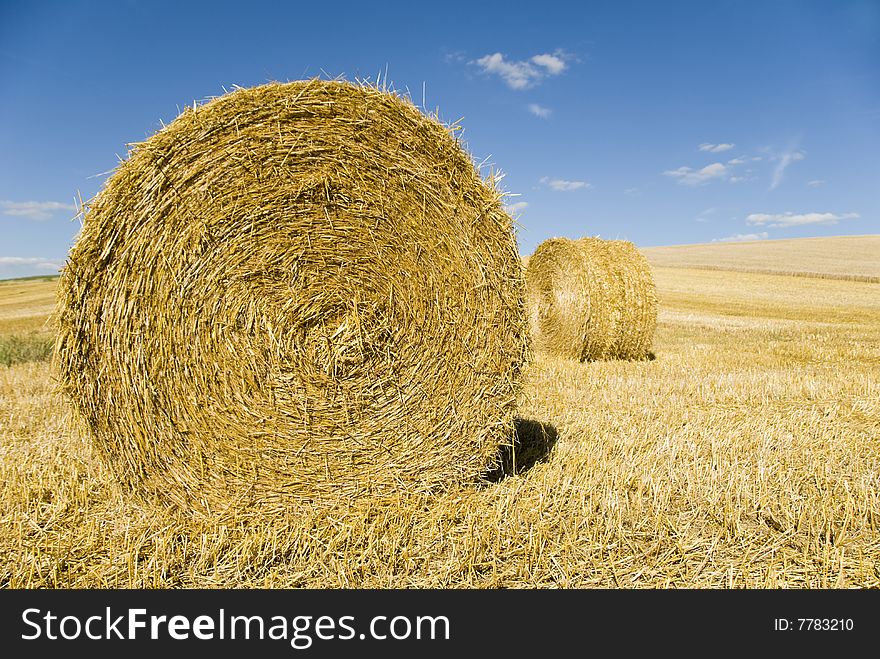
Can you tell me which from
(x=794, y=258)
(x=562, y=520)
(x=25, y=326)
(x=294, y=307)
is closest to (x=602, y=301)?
(x=562, y=520)

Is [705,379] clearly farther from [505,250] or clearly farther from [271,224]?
[271,224]

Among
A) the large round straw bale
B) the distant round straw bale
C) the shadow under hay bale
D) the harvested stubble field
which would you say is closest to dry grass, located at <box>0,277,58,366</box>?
the large round straw bale

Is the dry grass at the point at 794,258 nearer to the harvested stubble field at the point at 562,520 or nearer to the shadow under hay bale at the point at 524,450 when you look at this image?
the harvested stubble field at the point at 562,520

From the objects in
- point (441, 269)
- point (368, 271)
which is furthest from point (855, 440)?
point (368, 271)

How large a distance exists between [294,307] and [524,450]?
2.30 metres

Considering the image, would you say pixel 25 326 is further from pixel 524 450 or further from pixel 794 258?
pixel 794 258

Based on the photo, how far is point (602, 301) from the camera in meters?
9.68

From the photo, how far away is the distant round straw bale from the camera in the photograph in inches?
382

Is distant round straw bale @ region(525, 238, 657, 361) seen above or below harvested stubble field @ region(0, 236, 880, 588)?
above

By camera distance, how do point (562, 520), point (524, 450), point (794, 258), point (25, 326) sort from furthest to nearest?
point (794, 258)
point (25, 326)
point (524, 450)
point (562, 520)

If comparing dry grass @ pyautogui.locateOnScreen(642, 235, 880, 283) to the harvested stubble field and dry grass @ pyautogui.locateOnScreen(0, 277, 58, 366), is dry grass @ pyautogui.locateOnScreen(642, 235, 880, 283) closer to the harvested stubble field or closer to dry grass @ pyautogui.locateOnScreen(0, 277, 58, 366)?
the harvested stubble field

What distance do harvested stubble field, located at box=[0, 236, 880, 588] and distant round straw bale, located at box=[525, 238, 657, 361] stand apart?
3333mm

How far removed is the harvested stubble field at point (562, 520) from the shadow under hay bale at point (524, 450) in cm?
3
